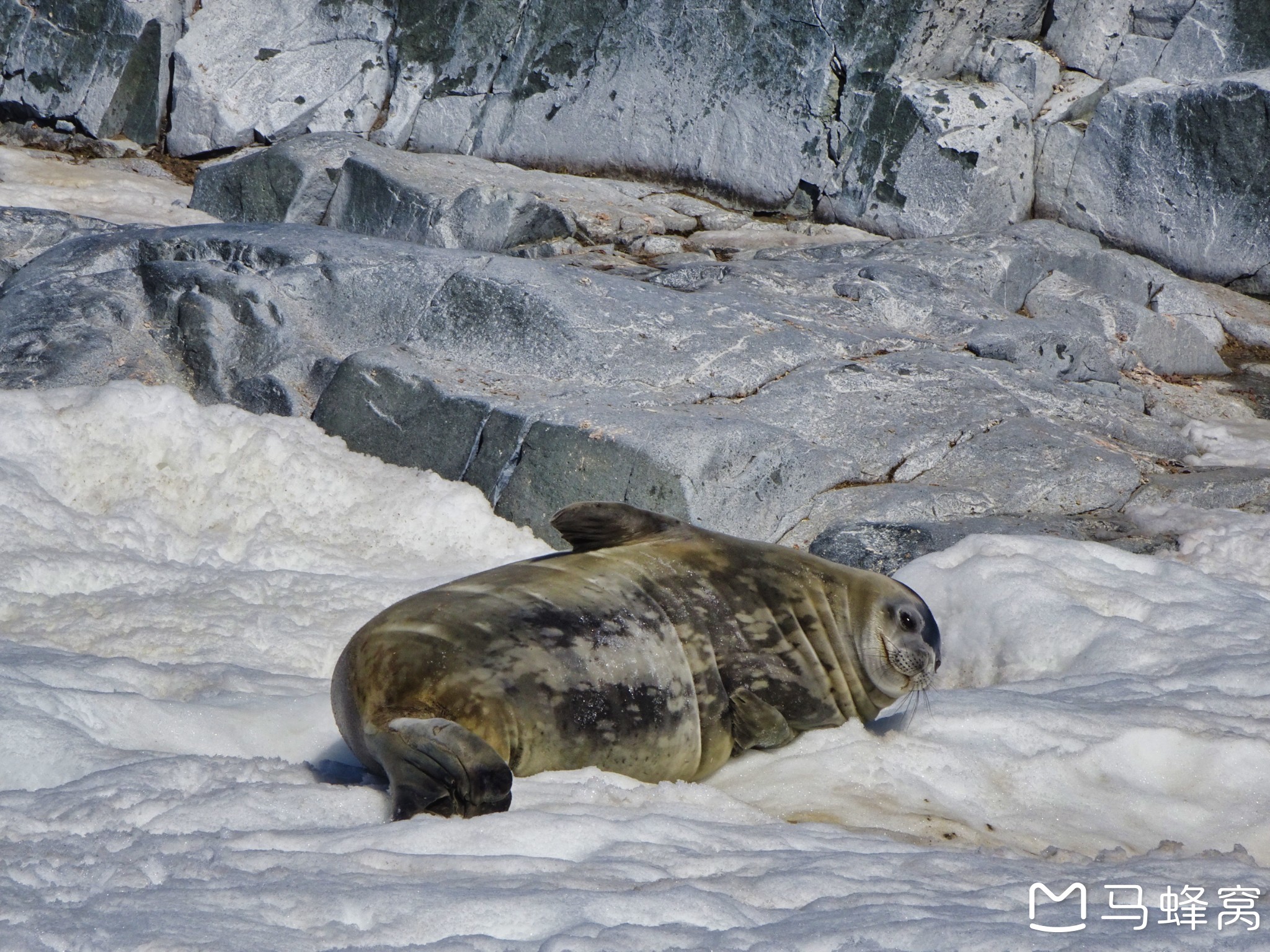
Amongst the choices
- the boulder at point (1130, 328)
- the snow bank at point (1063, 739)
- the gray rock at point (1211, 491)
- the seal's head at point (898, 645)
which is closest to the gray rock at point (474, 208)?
the boulder at point (1130, 328)

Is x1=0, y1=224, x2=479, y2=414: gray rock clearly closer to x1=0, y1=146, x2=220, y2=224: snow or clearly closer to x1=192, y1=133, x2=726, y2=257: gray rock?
x1=192, y1=133, x2=726, y2=257: gray rock

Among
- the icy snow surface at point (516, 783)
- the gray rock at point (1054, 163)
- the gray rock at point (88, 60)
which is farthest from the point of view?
the gray rock at point (88, 60)

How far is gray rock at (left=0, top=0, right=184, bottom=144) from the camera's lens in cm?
1170

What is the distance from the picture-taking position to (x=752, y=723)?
3.32m

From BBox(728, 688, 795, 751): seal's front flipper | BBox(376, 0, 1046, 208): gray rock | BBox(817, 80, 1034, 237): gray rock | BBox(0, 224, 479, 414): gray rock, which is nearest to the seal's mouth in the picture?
BBox(728, 688, 795, 751): seal's front flipper

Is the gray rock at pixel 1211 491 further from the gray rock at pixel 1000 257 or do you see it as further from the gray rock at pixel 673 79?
the gray rock at pixel 673 79

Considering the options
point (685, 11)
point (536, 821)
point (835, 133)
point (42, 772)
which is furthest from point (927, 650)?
point (685, 11)

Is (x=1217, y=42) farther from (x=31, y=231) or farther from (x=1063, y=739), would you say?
(x=31, y=231)

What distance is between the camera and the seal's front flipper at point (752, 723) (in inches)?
131

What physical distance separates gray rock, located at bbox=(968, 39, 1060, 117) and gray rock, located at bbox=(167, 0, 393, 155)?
19.3 ft

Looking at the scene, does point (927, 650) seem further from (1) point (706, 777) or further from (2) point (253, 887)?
(2) point (253, 887)

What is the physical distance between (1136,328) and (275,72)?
845 cm

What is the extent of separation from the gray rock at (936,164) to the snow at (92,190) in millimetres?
5767

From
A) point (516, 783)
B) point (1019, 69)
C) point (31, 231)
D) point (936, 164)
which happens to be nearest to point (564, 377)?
point (516, 783)
